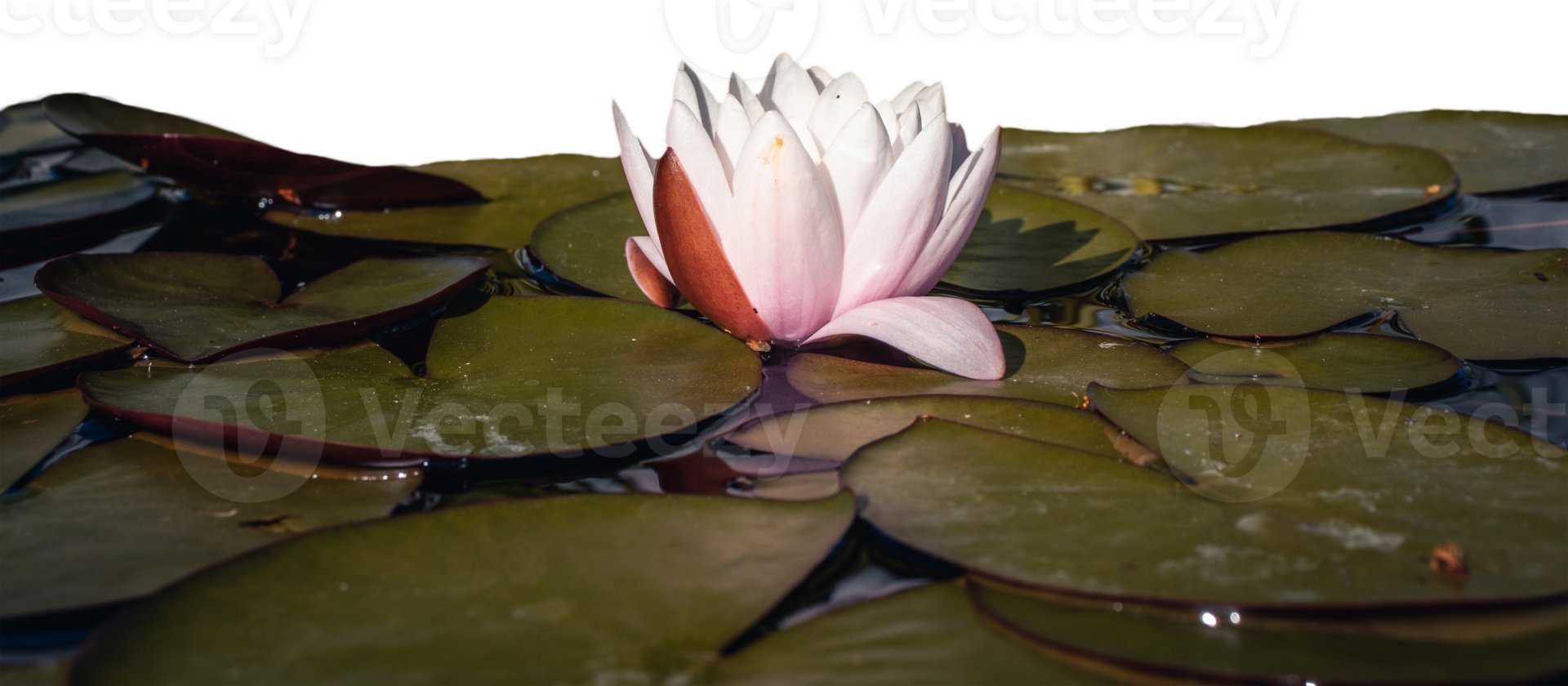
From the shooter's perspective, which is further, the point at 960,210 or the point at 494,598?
the point at 960,210

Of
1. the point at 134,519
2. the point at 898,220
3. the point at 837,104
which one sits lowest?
the point at 134,519

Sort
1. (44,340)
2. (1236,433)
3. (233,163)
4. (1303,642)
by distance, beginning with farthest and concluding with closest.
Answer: (233,163) → (44,340) → (1236,433) → (1303,642)

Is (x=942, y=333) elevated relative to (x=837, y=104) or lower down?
lower down

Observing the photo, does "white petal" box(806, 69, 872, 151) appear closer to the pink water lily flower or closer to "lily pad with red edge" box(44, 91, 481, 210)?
the pink water lily flower

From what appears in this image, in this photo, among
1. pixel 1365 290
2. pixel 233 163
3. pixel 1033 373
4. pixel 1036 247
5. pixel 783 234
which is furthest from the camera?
pixel 233 163

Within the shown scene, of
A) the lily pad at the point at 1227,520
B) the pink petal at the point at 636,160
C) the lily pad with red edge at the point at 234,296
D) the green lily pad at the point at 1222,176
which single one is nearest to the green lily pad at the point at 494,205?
the lily pad with red edge at the point at 234,296

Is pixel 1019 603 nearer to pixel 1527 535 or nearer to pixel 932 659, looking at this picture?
pixel 932 659

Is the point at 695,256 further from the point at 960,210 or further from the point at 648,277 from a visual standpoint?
the point at 960,210

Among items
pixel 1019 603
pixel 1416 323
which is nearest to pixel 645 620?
pixel 1019 603

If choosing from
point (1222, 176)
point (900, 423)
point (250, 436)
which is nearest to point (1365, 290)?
point (1222, 176)
